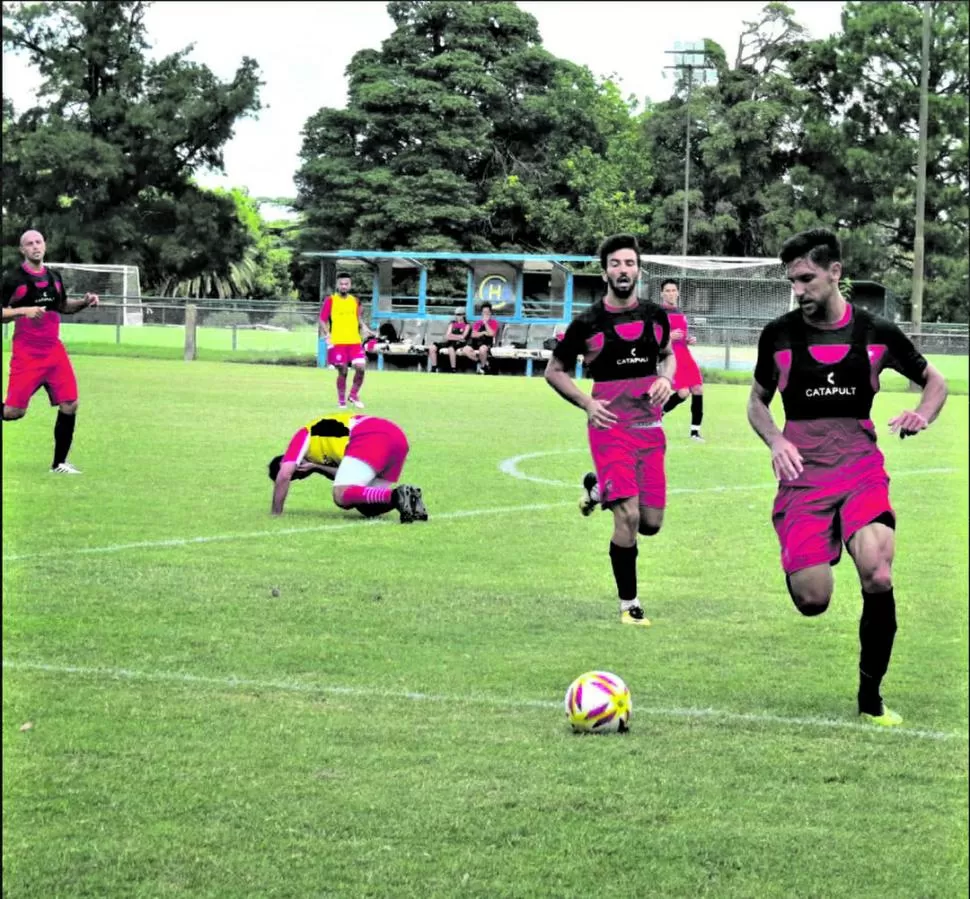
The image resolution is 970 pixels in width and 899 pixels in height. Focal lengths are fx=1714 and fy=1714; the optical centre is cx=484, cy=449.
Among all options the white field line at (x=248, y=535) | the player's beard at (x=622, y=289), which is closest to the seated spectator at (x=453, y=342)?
the white field line at (x=248, y=535)

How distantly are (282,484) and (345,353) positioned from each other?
9979mm

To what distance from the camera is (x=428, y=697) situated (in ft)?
20.5

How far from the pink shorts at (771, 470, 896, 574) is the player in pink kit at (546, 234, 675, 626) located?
3.60 feet

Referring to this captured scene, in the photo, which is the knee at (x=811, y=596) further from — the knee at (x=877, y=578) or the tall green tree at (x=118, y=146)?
the tall green tree at (x=118, y=146)

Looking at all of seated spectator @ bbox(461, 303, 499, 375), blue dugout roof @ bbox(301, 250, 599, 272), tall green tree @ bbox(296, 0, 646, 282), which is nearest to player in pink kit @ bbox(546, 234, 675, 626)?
tall green tree @ bbox(296, 0, 646, 282)

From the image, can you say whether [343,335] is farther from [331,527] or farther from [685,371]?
[331,527]

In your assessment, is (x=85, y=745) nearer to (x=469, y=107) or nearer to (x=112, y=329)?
(x=469, y=107)

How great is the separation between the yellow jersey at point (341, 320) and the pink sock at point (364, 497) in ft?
33.2

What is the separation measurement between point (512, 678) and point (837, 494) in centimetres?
153

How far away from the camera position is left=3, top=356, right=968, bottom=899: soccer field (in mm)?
4336

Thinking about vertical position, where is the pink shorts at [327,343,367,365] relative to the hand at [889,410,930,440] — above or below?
below

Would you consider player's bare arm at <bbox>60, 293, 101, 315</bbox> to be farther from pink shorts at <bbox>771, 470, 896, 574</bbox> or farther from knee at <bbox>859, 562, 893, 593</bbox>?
knee at <bbox>859, 562, 893, 593</bbox>

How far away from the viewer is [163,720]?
5773 millimetres

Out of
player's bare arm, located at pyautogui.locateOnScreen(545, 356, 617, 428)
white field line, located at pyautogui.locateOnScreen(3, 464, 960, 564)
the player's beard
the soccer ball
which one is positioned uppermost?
the player's beard
